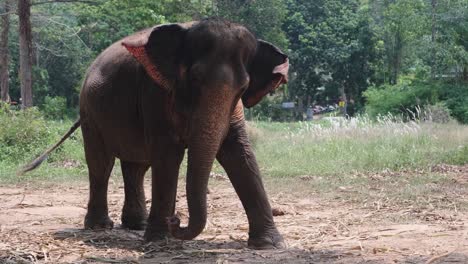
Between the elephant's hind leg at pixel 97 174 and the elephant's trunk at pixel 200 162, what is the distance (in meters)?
2.32

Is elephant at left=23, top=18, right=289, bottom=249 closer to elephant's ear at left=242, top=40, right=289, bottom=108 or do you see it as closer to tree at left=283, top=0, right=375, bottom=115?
elephant's ear at left=242, top=40, right=289, bottom=108

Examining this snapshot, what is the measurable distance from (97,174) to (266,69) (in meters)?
2.47

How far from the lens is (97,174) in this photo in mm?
7859

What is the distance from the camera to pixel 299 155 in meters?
15.5

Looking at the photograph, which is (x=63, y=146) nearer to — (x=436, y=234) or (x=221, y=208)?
(x=221, y=208)

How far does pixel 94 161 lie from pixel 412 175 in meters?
6.50

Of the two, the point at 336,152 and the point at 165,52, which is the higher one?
the point at 165,52

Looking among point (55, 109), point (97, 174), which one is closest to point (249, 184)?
point (97, 174)

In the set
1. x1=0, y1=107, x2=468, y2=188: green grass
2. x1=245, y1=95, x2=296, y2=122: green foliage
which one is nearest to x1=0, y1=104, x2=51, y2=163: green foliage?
x1=0, y1=107, x2=468, y2=188: green grass

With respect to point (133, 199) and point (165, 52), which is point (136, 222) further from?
point (165, 52)

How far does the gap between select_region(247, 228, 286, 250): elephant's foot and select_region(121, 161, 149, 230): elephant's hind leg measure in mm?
1826

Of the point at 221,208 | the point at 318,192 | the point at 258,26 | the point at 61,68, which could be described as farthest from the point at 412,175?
the point at 61,68

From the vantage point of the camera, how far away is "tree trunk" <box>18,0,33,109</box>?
19.2 metres

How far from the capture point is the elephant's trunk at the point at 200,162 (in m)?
5.51
